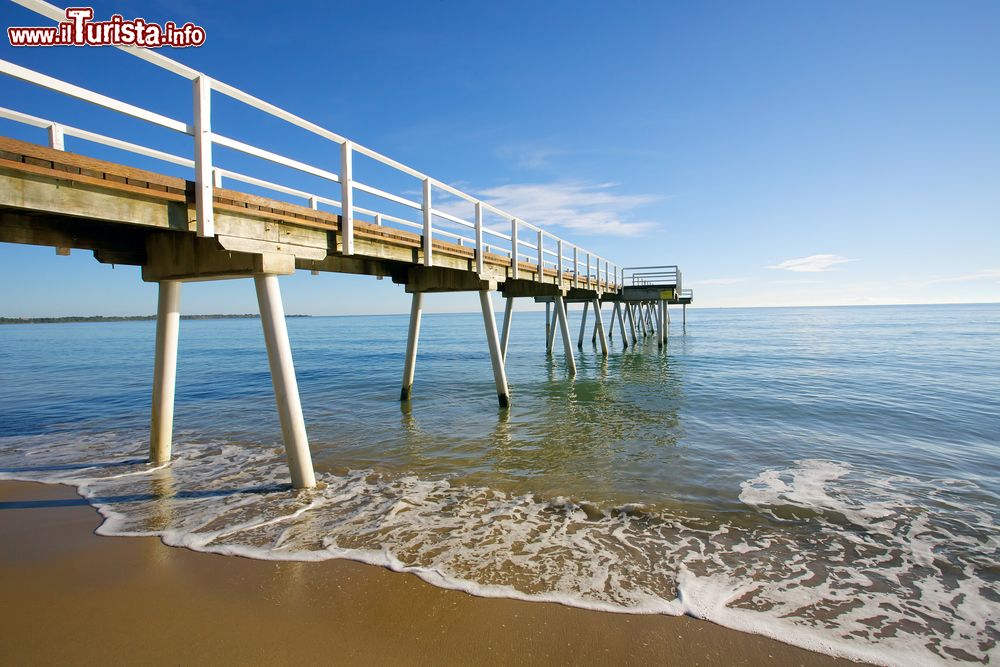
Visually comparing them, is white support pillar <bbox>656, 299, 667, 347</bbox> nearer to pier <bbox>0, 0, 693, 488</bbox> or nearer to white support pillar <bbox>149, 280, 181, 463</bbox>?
pier <bbox>0, 0, 693, 488</bbox>

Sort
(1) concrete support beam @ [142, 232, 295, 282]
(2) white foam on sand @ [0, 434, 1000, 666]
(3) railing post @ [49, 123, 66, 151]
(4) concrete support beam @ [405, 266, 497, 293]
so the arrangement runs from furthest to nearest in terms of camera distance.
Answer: (4) concrete support beam @ [405, 266, 497, 293]
(1) concrete support beam @ [142, 232, 295, 282]
(3) railing post @ [49, 123, 66, 151]
(2) white foam on sand @ [0, 434, 1000, 666]

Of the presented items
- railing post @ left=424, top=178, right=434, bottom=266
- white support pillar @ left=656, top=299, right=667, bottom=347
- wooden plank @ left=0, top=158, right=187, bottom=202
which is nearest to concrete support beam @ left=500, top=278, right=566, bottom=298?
railing post @ left=424, top=178, right=434, bottom=266

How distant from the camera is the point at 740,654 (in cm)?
303

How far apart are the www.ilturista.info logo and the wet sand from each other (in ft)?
14.5

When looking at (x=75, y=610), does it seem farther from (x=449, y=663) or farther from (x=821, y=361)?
(x=821, y=361)

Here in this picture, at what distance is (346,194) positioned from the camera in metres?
6.30

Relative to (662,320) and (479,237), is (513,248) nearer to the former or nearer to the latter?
(479,237)

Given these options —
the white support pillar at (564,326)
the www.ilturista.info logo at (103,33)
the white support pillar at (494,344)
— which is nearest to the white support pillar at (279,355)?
the www.ilturista.info logo at (103,33)

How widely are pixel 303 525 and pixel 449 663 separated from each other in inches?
108

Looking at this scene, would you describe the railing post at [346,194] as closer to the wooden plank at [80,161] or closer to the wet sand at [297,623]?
the wooden plank at [80,161]

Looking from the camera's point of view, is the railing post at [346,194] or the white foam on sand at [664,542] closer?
the white foam on sand at [664,542]

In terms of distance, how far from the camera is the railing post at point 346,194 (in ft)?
20.4

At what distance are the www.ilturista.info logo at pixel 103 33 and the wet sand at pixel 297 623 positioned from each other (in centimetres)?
443

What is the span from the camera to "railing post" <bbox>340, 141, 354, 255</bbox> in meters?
6.22
